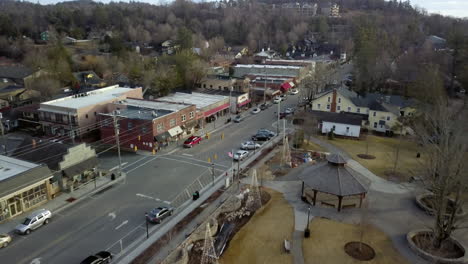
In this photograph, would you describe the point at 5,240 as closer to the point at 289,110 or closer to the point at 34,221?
the point at 34,221

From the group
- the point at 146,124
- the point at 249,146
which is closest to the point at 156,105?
the point at 146,124

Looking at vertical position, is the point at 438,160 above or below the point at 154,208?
above

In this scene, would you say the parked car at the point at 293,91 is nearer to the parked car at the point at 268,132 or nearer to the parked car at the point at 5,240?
the parked car at the point at 268,132

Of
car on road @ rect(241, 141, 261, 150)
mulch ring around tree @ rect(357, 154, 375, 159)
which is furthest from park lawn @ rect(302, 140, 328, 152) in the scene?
car on road @ rect(241, 141, 261, 150)

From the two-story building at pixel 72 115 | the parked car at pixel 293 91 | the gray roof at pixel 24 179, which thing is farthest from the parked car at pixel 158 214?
the parked car at pixel 293 91

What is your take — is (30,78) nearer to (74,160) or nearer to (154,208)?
(74,160)

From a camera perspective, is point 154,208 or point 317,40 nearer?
point 154,208

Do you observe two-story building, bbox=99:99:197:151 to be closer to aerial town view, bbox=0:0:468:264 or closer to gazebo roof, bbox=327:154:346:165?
aerial town view, bbox=0:0:468:264

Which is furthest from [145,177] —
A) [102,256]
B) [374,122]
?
[374,122]
